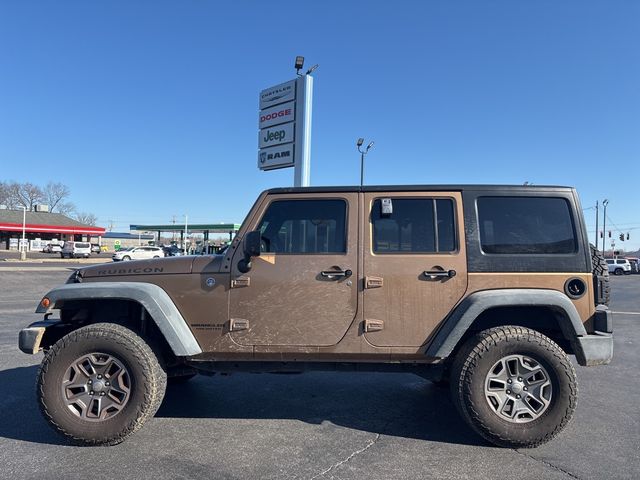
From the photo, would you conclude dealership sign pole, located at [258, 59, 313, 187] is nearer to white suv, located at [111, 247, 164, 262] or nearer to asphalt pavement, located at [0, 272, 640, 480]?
asphalt pavement, located at [0, 272, 640, 480]

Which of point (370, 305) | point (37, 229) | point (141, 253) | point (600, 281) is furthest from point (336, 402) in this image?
point (37, 229)

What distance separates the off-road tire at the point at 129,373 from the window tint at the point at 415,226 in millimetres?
2045

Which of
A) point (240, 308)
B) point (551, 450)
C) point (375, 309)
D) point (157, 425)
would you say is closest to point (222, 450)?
point (157, 425)

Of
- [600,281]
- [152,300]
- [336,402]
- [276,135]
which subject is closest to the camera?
[152,300]

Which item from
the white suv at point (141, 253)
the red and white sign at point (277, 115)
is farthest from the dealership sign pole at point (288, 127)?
the white suv at point (141, 253)

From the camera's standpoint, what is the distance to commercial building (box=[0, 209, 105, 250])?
56625 mm

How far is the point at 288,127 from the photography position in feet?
47.7

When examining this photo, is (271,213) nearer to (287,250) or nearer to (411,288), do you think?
(287,250)

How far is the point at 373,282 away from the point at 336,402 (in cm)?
158

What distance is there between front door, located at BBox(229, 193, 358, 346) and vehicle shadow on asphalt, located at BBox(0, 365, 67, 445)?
5.66 ft

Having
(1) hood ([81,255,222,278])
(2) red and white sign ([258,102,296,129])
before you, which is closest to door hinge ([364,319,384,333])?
(1) hood ([81,255,222,278])

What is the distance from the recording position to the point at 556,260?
11.8 feet

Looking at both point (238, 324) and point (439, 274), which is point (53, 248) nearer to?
point (238, 324)

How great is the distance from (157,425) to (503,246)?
128 inches
